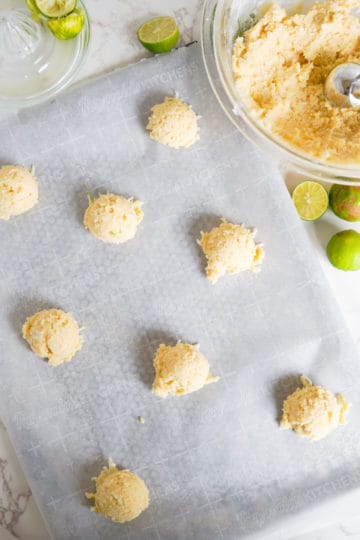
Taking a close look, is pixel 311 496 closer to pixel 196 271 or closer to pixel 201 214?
pixel 196 271

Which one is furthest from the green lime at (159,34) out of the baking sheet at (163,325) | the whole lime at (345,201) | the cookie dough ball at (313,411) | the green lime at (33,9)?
the cookie dough ball at (313,411)

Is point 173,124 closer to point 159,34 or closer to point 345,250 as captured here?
point 159,34

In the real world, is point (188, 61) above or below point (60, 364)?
above

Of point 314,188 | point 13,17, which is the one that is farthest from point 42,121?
point 314,188

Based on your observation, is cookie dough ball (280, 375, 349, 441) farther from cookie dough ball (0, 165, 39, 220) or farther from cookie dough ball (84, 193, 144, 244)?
cookie dough ball (0, 165, 39, 220)

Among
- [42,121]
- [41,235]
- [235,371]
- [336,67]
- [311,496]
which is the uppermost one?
[42,121]

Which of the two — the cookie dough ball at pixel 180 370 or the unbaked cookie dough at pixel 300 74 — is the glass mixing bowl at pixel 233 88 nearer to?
the unbaked cookie dough at pixel 300 74

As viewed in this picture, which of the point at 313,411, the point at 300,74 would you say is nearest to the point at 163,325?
the point at 313,411
